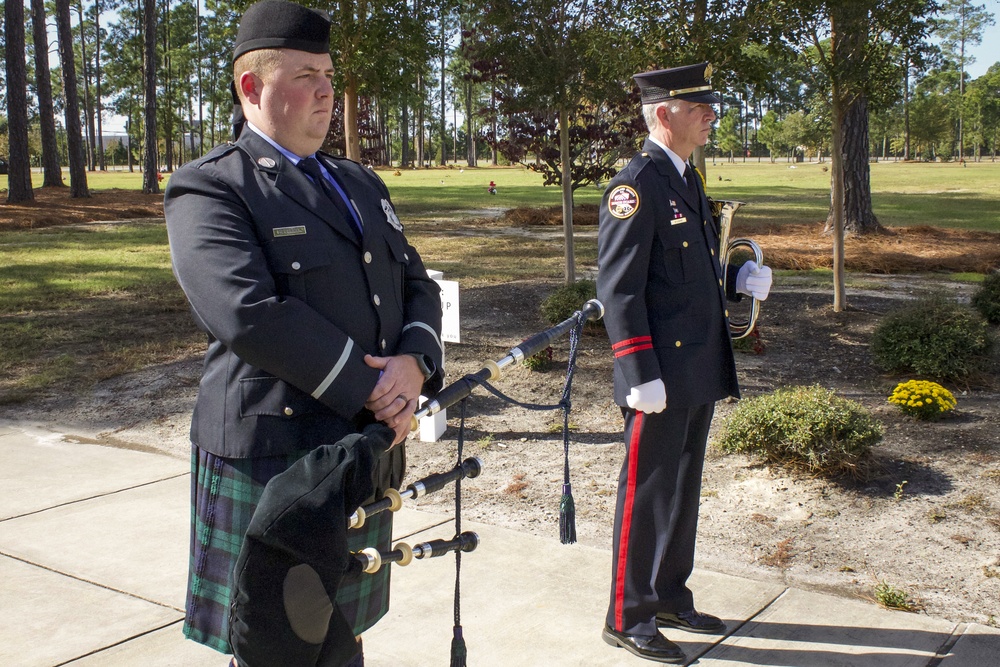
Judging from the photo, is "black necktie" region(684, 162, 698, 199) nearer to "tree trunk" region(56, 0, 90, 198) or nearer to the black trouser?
the black trouser

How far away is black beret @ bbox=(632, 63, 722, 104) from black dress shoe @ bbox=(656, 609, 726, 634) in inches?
74.2

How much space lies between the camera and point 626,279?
339 centimetres

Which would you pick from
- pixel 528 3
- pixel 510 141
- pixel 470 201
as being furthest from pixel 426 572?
pixel 470 201

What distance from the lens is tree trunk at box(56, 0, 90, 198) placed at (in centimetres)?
2841

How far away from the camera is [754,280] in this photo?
378 centimetres

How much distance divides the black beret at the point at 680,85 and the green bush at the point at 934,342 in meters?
4.03

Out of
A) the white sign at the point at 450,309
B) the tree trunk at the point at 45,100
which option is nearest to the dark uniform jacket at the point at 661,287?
the white sign at the point at 450,309

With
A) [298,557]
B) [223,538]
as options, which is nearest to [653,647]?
[223,538]

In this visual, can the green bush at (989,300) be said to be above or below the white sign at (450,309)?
Result: below

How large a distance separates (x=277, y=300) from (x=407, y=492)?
550 mm

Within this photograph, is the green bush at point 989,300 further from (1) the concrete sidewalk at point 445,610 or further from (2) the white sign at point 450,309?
(1) the concrete sidewalk at point 445,610

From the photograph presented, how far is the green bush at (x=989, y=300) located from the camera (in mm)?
8398

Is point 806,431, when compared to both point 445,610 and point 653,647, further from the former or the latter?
point 445,610

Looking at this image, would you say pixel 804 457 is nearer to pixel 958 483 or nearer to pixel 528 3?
pixel 958 483
